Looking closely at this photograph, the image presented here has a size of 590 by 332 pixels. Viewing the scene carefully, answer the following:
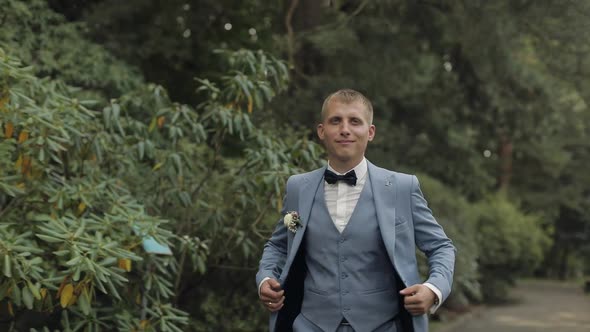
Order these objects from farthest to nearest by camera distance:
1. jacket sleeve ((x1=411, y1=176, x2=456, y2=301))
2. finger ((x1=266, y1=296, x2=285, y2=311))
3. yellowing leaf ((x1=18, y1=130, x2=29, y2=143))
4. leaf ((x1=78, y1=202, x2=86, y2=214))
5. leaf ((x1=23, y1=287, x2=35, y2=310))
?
1. leaf ((x1=78, y1=202, x2=86, y2=214))
2. yellowing leaf ((x1=18, y1=130, x2=29, y2=143))
3. leaf ((x1=23, y1=287, x2=35, y2=310))
4. finger ((x1=266, y1=296, x2=285, y2=311))
5. jacket sleeve ((x1=411, y1=176, x2=456, y2=301))

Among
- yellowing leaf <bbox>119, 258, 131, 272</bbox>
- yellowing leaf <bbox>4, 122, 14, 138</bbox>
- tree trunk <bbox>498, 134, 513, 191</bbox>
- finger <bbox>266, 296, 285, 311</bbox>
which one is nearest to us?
finger <bbox>266, 296, 285, 311</bbox>

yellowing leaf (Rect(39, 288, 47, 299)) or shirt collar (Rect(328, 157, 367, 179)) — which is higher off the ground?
shirt collar (Rect(328, 157, 367, 179))

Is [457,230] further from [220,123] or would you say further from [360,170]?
[360,170]

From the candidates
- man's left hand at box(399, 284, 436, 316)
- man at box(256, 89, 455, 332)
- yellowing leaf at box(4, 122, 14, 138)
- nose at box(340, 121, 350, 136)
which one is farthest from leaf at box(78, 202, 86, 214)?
man's left hand at box(399, 284, 436, 316)

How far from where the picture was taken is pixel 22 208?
285 inches

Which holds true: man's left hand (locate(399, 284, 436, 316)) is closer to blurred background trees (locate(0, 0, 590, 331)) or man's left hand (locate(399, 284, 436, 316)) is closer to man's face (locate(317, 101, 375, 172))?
man's face (locate(317, 101, 375, 172))

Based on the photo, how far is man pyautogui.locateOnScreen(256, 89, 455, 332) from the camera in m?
3.72

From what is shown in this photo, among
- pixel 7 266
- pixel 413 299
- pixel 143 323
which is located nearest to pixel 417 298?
pixel 413 299

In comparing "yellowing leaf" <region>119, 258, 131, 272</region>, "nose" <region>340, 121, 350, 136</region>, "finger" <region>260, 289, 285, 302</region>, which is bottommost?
"yellowing leaf" <region>119, 258, 131, 272</region>

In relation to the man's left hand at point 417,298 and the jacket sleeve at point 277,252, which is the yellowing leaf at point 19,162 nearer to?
the jacket sleeve at point 277,252

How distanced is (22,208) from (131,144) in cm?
129

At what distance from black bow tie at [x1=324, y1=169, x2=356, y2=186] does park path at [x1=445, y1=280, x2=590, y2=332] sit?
447 inches

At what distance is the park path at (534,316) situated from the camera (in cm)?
1530

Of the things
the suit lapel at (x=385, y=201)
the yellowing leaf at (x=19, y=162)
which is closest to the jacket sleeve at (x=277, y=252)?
the suit lapel at (x=385, y=201)
